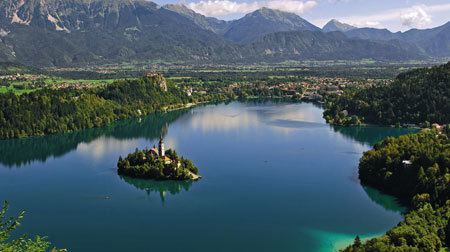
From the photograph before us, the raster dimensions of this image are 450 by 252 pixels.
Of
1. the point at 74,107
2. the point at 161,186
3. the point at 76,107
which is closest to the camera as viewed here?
the point at 161,186

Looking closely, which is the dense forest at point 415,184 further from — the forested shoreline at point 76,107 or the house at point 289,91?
the house at point 289,91

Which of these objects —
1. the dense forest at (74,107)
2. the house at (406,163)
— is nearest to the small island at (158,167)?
the house at (406,163)

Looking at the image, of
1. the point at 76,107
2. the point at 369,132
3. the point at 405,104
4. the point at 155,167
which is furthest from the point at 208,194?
the point at 405,104

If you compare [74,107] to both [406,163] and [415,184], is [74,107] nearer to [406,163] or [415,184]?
[406,163]

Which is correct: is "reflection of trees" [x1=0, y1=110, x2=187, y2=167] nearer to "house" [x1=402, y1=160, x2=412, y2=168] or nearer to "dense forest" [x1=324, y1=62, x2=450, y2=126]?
"dense forest" [x1=324, y1=62, x2=450, y2=126]

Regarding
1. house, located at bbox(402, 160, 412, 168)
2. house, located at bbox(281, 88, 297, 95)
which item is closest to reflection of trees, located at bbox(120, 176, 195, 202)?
house, located at bbox(402, 160, 412, 168)

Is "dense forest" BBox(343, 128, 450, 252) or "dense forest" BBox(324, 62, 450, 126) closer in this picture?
"dense forest" BBox(343, 128, 450, 252)

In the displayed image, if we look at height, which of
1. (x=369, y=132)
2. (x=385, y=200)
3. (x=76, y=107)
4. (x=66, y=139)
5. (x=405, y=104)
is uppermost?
(x=405, y=104)
